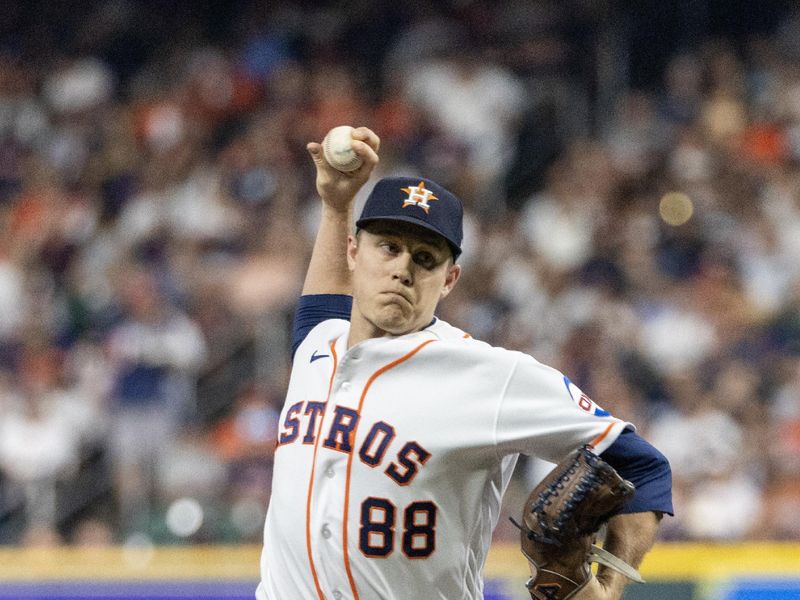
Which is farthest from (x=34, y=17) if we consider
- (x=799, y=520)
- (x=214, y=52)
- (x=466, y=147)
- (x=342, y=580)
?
(x=342, y=580)

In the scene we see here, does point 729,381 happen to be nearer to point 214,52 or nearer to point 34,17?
point 214,52

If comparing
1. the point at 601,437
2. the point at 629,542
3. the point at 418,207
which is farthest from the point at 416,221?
the point at 629,542

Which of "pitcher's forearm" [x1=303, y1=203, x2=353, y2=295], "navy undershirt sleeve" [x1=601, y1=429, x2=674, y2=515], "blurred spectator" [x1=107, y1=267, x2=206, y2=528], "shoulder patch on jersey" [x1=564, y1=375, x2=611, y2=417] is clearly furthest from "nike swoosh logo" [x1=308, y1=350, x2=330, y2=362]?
"blurred spectator" [x1=107, y1=267, x2=206, y2=528]

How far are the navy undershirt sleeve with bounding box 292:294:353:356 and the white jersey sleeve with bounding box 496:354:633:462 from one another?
30.4 inches

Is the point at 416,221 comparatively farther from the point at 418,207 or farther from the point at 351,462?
the point at 351,462

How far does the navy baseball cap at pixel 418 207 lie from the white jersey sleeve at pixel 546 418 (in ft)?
1.27

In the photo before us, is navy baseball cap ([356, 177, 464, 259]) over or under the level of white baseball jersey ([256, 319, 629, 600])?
over

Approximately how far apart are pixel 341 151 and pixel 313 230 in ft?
18.7

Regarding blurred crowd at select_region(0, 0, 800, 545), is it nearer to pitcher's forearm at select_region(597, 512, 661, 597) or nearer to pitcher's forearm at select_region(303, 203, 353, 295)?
pitcher's forearm at select_region(303, 203, 353, 295)

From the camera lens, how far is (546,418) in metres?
2.99

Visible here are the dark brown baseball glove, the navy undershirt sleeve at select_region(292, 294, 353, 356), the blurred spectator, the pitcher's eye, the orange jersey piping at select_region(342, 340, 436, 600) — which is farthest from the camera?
the blurred spectator

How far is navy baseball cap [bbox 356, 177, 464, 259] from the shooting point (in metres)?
3.16

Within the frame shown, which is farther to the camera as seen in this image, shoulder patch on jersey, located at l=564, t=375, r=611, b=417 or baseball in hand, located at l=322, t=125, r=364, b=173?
baseball in hand, located at l=322, t=125, r=364, b=173

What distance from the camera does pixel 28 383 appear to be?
27.3 ft
